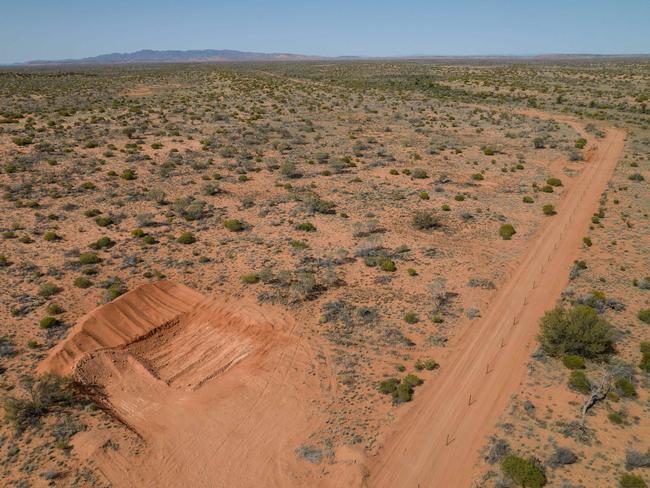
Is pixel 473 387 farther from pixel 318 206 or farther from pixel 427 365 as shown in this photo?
pixel 318 206

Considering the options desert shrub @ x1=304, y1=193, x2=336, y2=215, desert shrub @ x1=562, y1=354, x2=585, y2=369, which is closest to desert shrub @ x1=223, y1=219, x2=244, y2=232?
desert shrub @ x1=304, y1=193, x2=336, y2=215

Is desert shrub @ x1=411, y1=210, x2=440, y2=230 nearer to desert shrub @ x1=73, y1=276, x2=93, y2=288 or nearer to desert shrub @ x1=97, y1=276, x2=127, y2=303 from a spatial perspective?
desert shrub @ x1=97, y1=276, x2=127, y2=303

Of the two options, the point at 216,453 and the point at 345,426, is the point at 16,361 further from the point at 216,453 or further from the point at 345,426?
the point at 345,426

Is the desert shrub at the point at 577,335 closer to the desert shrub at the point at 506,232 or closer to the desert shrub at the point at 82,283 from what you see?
the desert shrub at the point at 506,232

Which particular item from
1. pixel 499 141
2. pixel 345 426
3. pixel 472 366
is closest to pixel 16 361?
pixel 345 426

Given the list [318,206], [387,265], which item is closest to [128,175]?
[318,206]

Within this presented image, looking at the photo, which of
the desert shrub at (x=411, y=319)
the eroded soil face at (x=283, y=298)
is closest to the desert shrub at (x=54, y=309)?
the eroded soil face at (x=283, y=298)
